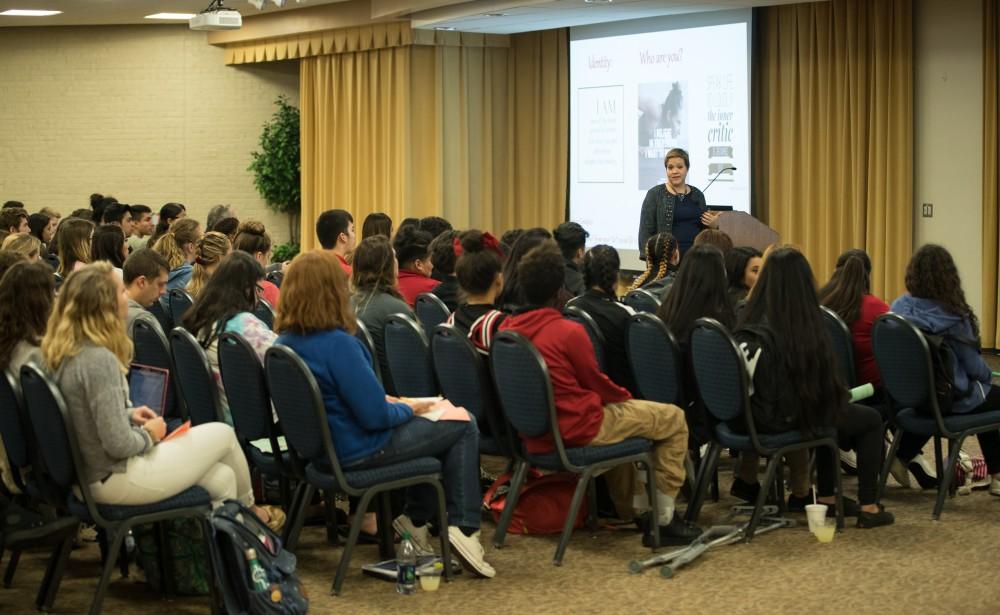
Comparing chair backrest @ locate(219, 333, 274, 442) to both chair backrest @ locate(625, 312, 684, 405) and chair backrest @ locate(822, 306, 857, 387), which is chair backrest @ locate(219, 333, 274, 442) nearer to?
chair backrest @ locate(625, 312, 684, 405)

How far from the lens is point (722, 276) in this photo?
4758 millimetres

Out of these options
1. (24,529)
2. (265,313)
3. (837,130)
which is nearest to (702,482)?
(265,313)

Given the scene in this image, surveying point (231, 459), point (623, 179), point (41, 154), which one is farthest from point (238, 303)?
point (41, 154)

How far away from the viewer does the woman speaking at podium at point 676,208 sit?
28.0ft

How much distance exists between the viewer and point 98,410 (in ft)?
11.7

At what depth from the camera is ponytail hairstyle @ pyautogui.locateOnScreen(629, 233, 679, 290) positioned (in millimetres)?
6559

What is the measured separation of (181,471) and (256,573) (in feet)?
1.26

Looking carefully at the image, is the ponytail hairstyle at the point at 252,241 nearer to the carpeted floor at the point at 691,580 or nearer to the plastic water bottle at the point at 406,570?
the carpeted floor at the point at 691,580

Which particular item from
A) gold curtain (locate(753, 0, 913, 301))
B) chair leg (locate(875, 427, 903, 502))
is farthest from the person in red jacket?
gold curtain (locate(753, 0, 913, 301))

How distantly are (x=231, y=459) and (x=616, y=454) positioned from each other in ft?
4.42

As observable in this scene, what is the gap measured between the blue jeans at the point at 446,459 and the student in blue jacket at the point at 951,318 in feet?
6.17

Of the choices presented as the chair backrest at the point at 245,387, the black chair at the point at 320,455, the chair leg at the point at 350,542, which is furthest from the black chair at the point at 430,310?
the chair leg at the point at 350,542

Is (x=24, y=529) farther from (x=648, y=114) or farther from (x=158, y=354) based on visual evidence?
(x=648, y=114)

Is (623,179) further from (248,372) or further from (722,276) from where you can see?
(248,372)
